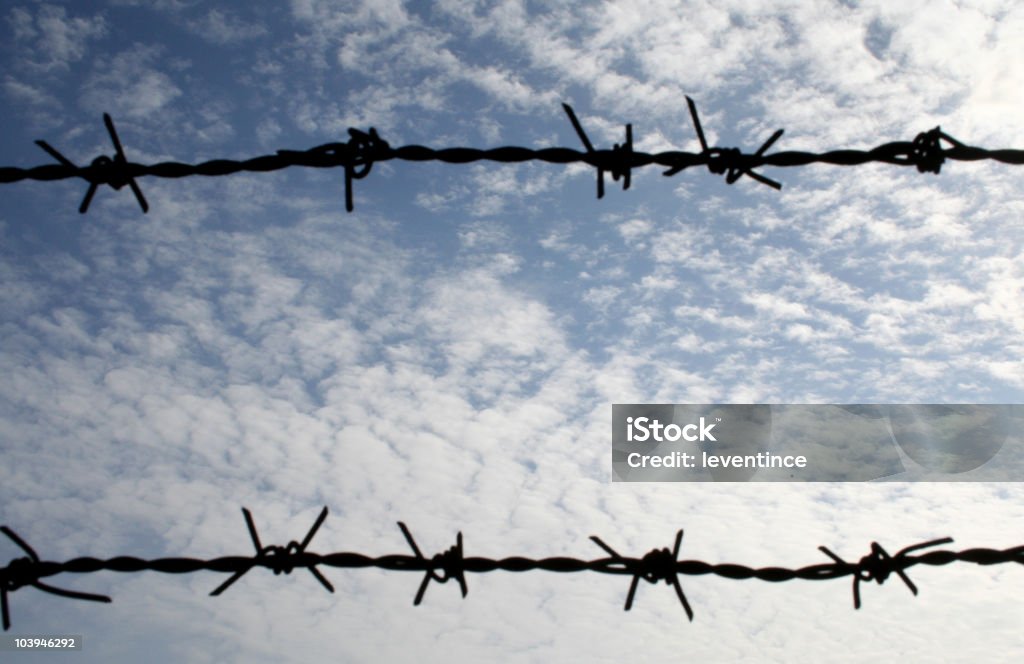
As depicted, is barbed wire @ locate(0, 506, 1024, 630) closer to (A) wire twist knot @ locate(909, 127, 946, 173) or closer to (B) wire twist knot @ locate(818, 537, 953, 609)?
(B) wire twist knot @ locate(818, 537, 953, 609)

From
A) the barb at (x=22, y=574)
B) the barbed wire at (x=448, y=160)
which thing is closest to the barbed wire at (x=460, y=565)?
the barb at (x=22, y=574)

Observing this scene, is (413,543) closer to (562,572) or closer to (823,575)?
(562,572)

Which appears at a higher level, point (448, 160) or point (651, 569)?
point (448, 160)

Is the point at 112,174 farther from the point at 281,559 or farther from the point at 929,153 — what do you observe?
the point at 929,153

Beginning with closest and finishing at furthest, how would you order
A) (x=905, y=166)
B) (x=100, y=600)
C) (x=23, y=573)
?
1. (x=100, y=600)
2. (x=23, y=573)
3. (x=905, y=166)

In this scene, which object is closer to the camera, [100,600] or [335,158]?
[100,600]

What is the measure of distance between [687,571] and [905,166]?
63.3 inches

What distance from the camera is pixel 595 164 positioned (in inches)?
132

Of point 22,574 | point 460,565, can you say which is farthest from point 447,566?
point 22,574

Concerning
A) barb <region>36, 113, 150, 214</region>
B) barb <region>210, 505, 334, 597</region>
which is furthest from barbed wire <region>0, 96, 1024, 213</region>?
barb <region>210, 505, 334, 597</region>

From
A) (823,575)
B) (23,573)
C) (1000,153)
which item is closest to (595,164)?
(1000,153)

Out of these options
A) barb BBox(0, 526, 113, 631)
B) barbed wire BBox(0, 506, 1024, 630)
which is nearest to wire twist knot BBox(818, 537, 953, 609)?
barbed wire BBox(0, 506, 1024, 630)

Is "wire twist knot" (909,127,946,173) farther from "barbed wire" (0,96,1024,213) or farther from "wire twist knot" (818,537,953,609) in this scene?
"wire twist knot" (818,537,953,609)

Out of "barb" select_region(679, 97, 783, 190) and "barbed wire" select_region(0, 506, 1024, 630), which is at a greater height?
"barb" select_region(679, 97, 783, 190)
